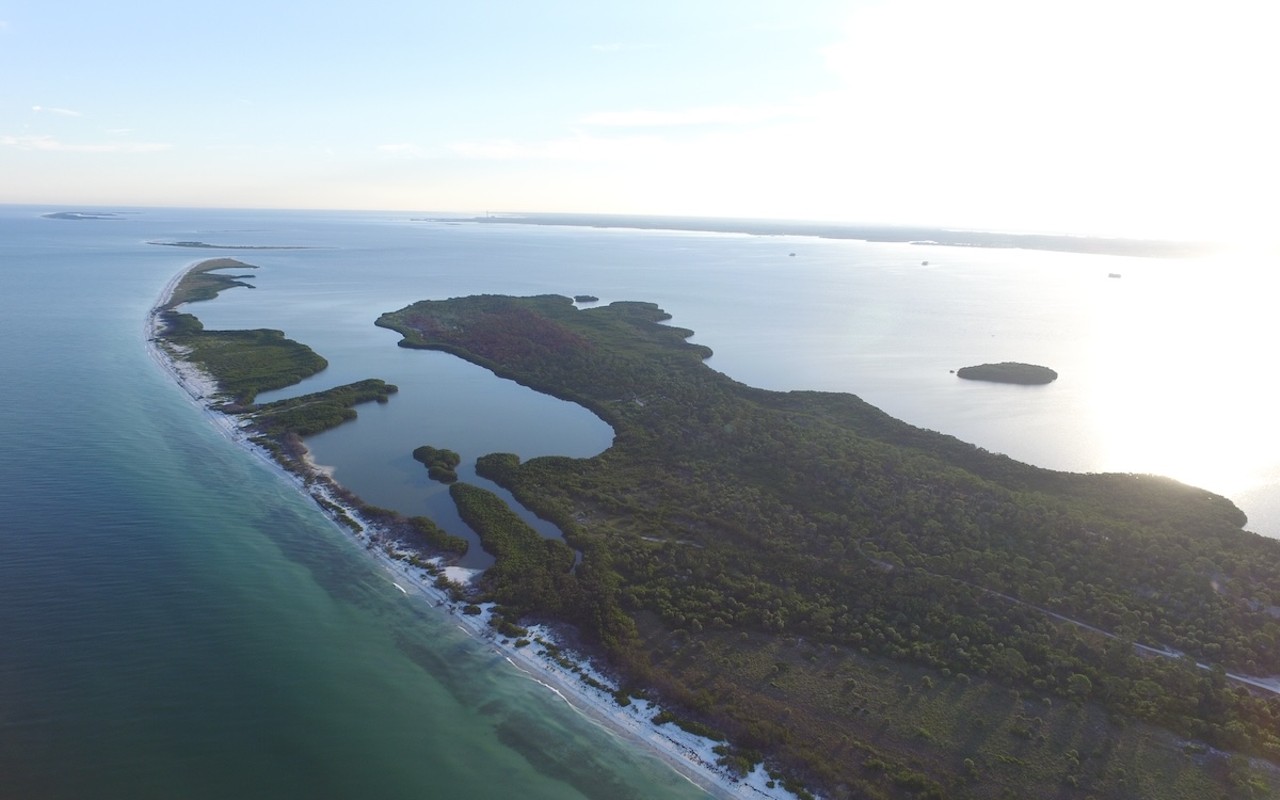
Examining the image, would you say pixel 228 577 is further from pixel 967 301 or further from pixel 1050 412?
pixel 967 301

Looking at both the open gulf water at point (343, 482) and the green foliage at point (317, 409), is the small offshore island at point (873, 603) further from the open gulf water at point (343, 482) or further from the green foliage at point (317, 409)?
the open gulf water at point (343, 482)

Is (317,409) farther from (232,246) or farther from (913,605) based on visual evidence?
(232,246)

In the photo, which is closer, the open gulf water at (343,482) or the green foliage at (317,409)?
the open gulf water at (343,482)

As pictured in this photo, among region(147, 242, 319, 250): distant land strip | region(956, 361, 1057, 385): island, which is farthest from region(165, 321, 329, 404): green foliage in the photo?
region(147, 242, 319, 250): distant land strip

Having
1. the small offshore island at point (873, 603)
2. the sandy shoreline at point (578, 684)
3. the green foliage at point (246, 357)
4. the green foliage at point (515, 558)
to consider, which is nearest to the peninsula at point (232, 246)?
the green foliage at point (246, 357)

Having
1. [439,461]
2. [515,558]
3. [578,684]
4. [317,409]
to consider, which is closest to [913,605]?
[578,684]

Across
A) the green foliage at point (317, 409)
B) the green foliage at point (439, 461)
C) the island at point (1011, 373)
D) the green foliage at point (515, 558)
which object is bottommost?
the green foliage at point (515, 558)

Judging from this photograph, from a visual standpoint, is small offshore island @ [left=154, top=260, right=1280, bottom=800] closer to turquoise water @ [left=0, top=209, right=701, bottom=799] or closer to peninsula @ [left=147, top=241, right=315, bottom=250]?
turquoise water @ [left=0, top=209, right=701, bottom=799]
